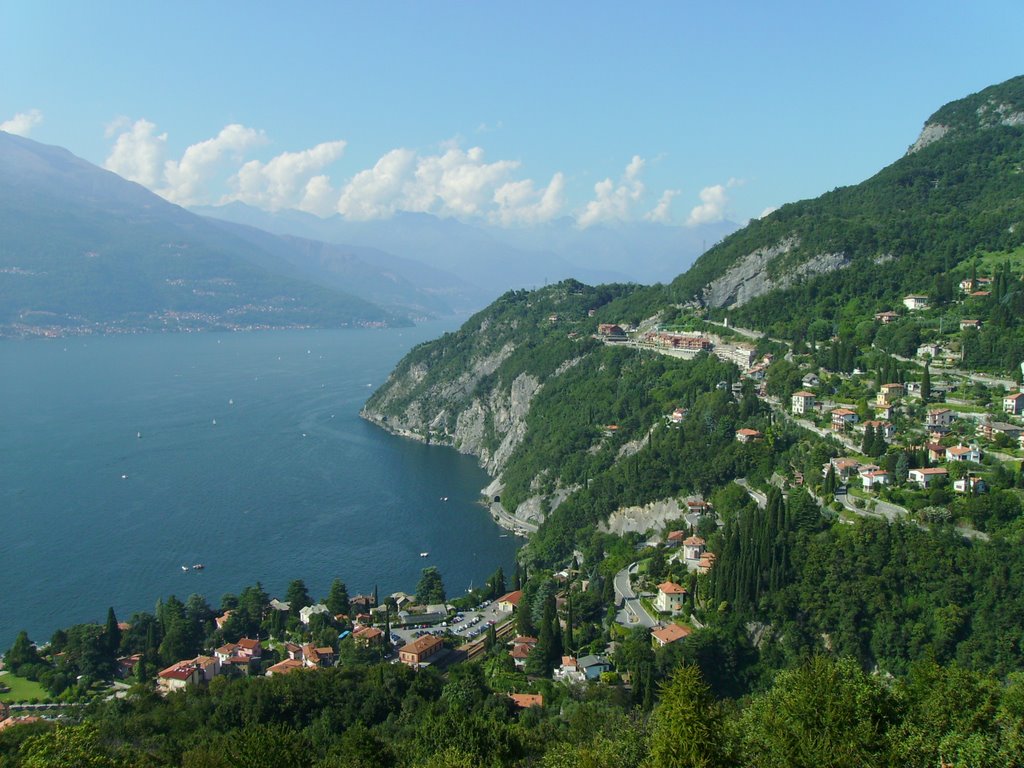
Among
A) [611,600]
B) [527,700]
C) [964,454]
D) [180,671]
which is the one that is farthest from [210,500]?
[964,454]

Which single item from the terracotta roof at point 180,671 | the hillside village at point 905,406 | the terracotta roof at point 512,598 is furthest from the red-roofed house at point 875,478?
the terracotta roof at point 180,671

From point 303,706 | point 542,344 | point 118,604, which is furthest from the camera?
point 542,344

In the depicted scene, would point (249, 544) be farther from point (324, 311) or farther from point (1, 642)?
point (324, 311)

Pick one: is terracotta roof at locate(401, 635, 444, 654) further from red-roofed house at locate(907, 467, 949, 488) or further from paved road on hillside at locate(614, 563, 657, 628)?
red-roofed house at locate(907, 467, 949, 488)

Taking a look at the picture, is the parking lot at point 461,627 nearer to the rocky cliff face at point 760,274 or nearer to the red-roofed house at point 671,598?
the red-roofed house at point 671,598

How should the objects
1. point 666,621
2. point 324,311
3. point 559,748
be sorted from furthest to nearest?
point 324,311 → point 666,621 → point 559,748

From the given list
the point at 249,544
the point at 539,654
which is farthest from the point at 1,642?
the point at 539,654
